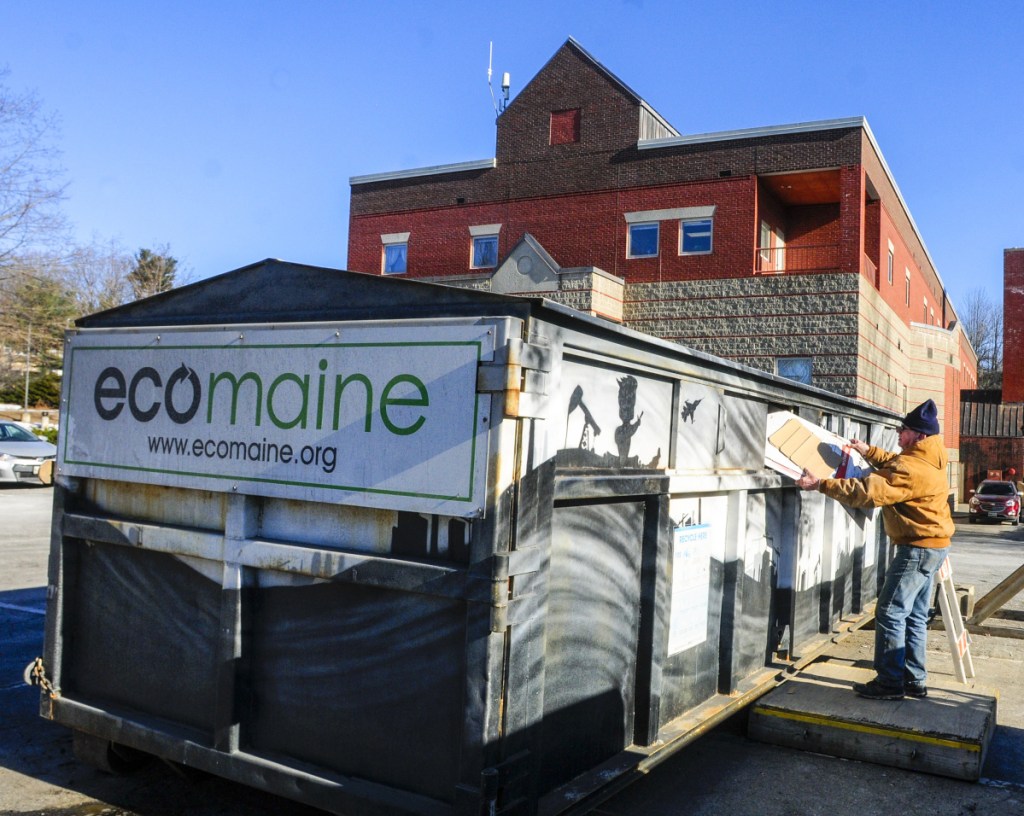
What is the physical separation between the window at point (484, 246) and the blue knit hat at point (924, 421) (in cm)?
2242

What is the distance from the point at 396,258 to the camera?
29969 millimetres

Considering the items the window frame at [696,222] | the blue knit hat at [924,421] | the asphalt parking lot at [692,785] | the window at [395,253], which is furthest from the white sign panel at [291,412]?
the window at [395,253]

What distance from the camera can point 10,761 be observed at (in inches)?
193

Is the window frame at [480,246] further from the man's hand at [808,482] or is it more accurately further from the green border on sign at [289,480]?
the green border on sign at [289,480]

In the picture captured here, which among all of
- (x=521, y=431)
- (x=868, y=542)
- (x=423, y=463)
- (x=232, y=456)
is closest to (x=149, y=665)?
(x=232, y=456)

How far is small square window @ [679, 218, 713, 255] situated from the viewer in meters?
25.4

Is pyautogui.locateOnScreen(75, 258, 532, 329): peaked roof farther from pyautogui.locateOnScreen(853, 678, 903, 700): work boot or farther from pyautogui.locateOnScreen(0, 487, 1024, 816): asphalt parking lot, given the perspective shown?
pyautogui.locateOnScreen(853, 678, 903, 700): work boot

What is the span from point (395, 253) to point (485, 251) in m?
3.42

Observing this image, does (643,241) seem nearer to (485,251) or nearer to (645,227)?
(645,227)

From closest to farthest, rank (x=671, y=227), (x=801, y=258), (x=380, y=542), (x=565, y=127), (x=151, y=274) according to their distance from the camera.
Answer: (x=380, y=542), (x=671, y=227), (x=565, y=127), (x=801, y=258), (x=151, y=274)

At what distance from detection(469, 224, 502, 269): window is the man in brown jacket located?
22.5 meters

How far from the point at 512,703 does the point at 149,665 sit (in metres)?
1.89

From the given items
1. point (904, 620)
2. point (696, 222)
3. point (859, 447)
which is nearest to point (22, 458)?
point (696, 222)

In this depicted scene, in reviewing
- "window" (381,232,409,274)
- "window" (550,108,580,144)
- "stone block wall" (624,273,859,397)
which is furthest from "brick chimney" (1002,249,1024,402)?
"window" (381,232,409,274)
